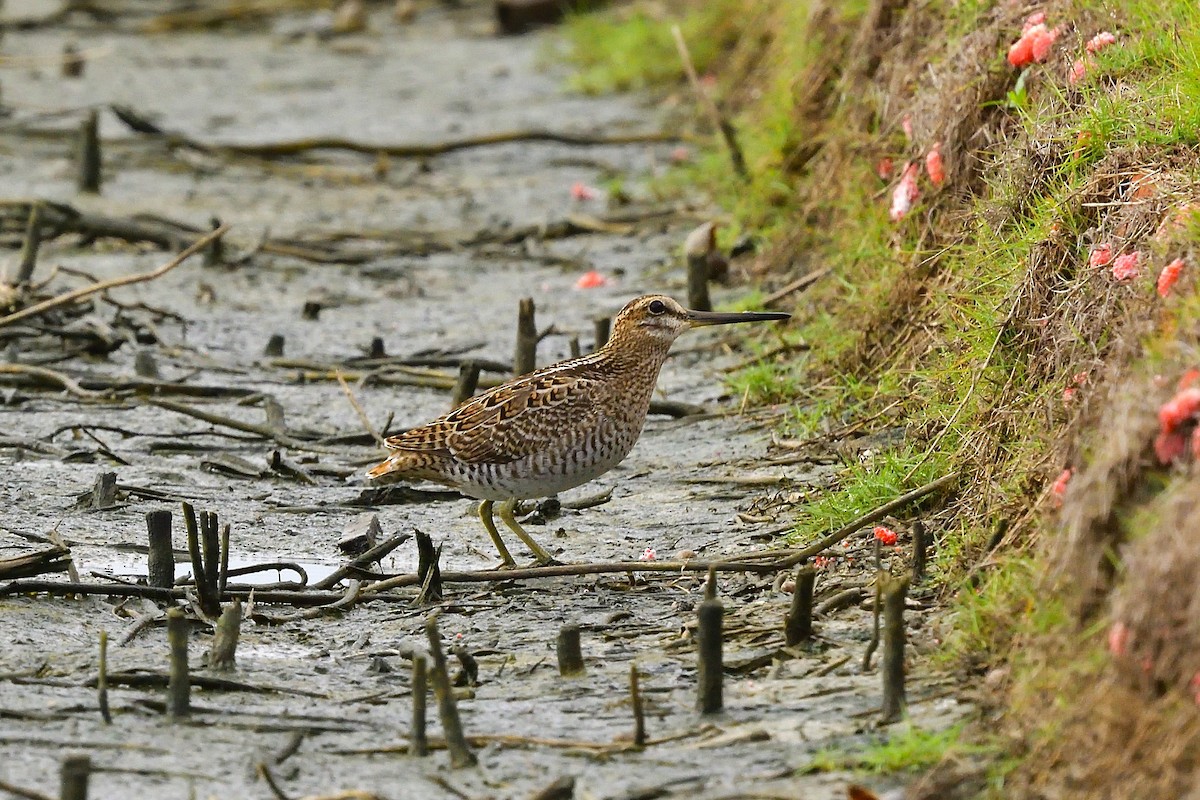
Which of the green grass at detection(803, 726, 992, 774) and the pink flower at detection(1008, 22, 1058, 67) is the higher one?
the pink flower at detection(1008, 22, 1058, 67)

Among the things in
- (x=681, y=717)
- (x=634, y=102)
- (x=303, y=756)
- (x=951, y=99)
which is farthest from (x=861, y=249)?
(x=634, y=102)

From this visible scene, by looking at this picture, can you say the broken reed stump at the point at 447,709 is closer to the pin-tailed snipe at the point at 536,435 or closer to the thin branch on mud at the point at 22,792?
the thin branch on mud at the point at 22,792

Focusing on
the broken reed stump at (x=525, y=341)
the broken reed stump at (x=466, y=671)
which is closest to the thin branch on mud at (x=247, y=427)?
the broken reed stump at (x=525, y=341)

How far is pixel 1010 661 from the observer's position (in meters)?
4.93

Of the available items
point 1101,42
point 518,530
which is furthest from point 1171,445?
point 518,530

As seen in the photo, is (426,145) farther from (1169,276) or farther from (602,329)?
(1169,276)

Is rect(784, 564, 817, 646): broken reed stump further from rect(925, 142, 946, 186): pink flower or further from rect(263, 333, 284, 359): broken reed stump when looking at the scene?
rect(263, 333, 284, 359): broken reed stump

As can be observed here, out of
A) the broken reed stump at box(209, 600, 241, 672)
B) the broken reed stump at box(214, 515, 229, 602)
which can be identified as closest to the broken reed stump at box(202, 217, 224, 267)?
the broken reed stump at box(214, 515, 229, 602)

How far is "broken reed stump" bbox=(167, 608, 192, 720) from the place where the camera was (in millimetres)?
5051

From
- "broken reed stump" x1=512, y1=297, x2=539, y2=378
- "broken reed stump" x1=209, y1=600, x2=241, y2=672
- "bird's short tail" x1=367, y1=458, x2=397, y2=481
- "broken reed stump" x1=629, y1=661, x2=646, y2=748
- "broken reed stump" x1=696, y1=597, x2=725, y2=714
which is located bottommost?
"broken reed stump" x1=629, y1=661, x2=646, y2=748

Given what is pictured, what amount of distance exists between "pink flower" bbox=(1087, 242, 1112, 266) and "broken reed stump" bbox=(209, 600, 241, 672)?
289cm

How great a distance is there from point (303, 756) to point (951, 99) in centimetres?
421

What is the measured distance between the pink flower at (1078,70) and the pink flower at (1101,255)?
1.14 m

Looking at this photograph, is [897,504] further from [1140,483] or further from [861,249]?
[861,249]
